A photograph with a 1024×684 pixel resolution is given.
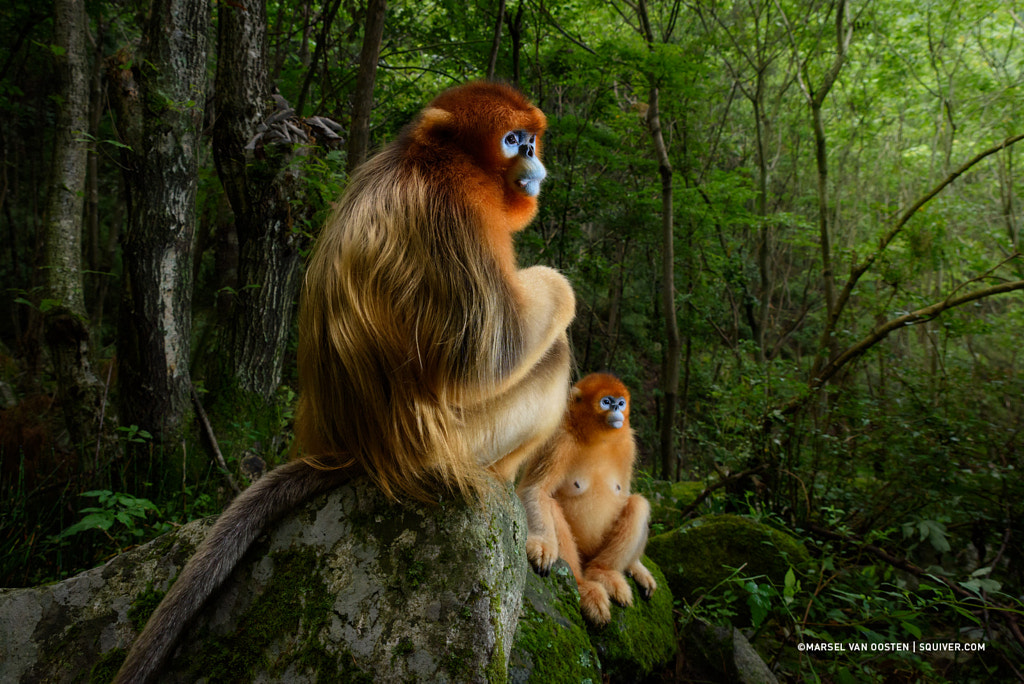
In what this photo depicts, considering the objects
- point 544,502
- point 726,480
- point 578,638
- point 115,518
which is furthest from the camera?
point 726,480

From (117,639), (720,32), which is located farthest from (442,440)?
(720,32)

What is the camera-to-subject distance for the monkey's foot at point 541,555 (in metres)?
2.99

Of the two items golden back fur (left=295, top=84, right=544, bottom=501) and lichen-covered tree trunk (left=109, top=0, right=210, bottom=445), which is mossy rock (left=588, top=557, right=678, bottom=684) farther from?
lichen-covered tree trunk (left=109, top=0, right=210, bottom=445)

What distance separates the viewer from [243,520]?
2080mm

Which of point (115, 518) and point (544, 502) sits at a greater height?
point (544, 502)

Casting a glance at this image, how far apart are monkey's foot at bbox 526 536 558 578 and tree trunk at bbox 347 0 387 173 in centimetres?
327

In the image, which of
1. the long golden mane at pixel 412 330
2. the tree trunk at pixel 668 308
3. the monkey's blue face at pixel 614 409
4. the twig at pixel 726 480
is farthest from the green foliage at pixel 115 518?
the tree trunk at pixel 668 308

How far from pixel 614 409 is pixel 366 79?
331 centimetres

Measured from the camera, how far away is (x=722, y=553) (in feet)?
14.6

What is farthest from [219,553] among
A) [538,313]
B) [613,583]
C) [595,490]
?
[595,490]

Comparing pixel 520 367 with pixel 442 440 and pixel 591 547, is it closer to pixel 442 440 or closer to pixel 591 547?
pixel 442 440

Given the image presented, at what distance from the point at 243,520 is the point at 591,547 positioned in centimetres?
239

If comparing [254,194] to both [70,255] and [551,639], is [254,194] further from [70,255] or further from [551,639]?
[551,639]

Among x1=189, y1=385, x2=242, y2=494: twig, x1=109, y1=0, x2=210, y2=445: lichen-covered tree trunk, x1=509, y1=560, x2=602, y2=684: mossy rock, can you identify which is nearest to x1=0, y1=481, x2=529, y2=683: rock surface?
x1=509, y1=560, x2=602, y2=684: mossy rock
